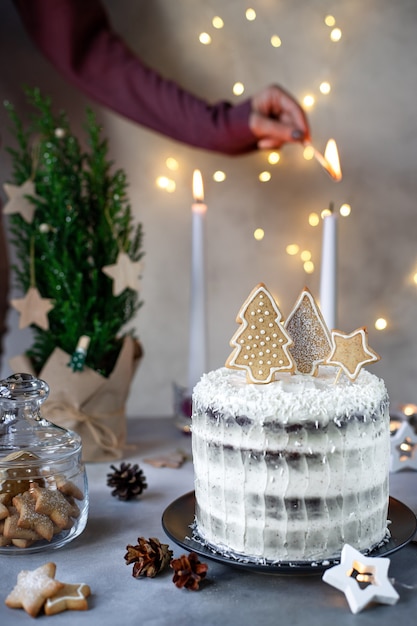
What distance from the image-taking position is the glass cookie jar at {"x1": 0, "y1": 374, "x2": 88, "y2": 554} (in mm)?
922

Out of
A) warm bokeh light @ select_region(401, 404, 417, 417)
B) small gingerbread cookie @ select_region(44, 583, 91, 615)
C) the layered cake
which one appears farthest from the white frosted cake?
warm bokeh light @ select_region(401, 404, 417, 417)

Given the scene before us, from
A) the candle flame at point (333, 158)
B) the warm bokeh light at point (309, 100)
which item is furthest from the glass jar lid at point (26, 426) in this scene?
the warm bokeh light at point (309, 100)

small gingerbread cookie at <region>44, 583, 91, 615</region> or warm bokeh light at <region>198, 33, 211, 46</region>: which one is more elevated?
warm bokeh light at <region>198, 33, 211, 46</region>

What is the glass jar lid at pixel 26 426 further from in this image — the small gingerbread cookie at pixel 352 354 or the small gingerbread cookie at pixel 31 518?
the small gingerbread cookie at pixel 352 354

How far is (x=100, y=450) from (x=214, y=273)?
507 millimetres

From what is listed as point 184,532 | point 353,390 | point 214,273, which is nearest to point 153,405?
point 214,273

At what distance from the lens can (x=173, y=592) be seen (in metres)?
0.82

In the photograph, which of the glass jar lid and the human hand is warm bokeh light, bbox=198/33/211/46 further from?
the glass jar lid

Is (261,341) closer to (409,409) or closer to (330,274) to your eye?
(330,274)

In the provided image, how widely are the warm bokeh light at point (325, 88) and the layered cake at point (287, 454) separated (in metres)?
0.81

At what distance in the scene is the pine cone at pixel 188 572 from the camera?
0.82 metres

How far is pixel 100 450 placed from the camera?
135 cm

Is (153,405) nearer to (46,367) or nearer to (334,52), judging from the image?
(46,367)

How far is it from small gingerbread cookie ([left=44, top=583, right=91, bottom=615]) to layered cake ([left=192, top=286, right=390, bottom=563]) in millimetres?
180
